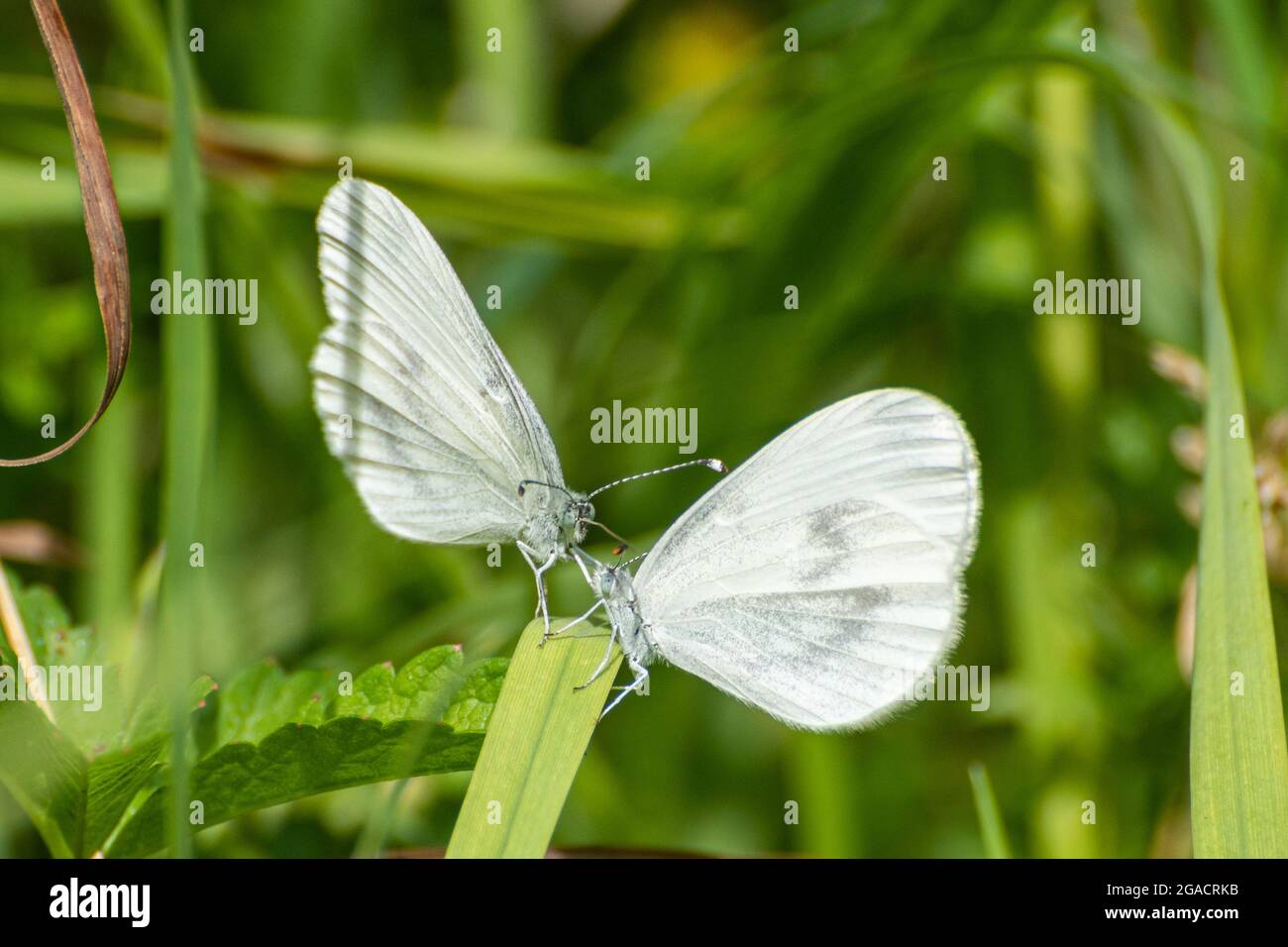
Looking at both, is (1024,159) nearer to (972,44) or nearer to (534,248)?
(972,44)

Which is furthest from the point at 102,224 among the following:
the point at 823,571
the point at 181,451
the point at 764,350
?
the point at 764,350

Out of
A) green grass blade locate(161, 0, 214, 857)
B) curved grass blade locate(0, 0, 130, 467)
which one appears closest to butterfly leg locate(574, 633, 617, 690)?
green grass blade locate(161, 0, 214, 857)

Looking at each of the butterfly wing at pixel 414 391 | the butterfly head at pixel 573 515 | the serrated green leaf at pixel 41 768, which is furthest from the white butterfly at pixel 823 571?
the serrated green leaf at pixel 41 768

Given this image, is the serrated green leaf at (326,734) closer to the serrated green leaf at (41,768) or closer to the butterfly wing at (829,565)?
the serrated green leaf at (41,768)

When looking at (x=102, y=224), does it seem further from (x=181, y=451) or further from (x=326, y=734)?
(x=326, y=734)

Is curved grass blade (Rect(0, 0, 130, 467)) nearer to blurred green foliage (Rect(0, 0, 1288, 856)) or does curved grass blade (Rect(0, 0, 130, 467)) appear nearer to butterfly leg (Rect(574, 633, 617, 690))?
butterfly leg (Rect(574, 633, 617, 690))

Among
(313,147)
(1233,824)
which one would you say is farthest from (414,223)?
(1233,824)
